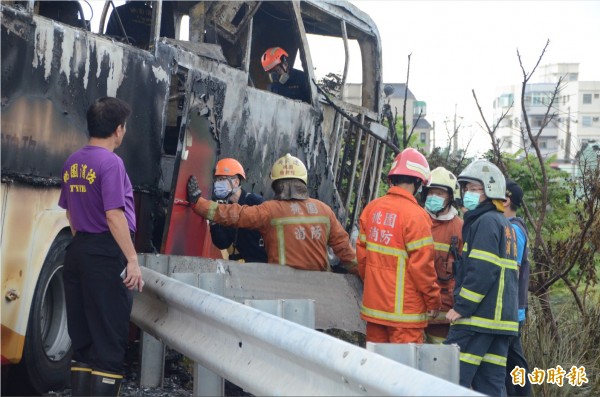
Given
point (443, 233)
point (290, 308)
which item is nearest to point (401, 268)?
point (443, 233)

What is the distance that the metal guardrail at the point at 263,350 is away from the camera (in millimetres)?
3145

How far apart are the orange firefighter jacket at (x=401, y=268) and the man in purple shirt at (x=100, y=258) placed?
1691 mm

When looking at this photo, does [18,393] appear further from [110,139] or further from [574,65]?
[574,65]

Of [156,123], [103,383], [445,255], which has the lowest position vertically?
[103,383]

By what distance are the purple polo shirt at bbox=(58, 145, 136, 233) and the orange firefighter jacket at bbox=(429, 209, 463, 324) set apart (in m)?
2.36

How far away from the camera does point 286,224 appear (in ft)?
22.3

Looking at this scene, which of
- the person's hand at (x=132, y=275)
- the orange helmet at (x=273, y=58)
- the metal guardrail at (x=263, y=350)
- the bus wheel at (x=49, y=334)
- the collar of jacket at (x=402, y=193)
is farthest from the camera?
the orange helmet at (x=273, y=58)

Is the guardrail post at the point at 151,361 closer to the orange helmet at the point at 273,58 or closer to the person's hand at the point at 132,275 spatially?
the person's hand at the point at 132,275

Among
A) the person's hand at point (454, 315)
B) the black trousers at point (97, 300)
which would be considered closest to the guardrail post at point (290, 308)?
the black trousers at point (97, 300)

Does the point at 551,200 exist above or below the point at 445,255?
above

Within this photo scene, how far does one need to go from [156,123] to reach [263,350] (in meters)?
3.21

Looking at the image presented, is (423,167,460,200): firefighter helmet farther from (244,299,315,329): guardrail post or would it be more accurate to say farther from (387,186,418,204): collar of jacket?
(244,299,315,329): guardrail post

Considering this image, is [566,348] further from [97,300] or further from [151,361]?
[97,300]

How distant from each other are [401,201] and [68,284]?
216 cm
